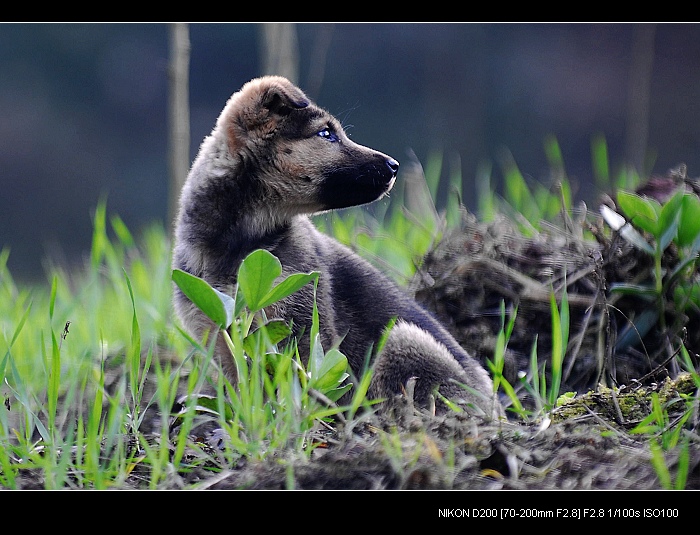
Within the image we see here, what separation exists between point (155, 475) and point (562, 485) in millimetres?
1157

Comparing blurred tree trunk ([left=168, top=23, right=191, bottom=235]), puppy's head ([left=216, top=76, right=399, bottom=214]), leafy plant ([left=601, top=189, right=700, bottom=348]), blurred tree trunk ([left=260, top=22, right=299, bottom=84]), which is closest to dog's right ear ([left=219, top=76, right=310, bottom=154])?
puppy's head ([left=216, top=76, right=399, bottom=214])

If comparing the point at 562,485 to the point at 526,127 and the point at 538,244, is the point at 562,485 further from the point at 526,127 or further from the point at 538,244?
the point at 526,127

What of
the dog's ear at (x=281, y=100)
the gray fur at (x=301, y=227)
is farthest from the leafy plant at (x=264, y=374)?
the dog's ear at (x=281, y=100)

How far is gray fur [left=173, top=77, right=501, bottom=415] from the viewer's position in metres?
3.48

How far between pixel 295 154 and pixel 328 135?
8.6 inches

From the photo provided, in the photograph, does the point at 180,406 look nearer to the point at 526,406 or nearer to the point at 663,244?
the point at 526,406

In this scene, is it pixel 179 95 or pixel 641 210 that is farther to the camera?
pixel 179 95

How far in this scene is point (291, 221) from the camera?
3.76 meters

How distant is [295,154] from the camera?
12.2ft

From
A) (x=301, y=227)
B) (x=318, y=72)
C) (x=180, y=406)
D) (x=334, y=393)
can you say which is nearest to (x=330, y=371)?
(x=334, y=393)

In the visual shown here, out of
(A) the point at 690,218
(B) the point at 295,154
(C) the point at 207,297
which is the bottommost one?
(C) the point at 207,297

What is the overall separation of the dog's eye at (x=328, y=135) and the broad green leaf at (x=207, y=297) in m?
1.35

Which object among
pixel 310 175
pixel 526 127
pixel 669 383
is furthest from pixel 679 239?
pixel 526 127

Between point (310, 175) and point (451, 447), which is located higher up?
point (310, 175)
